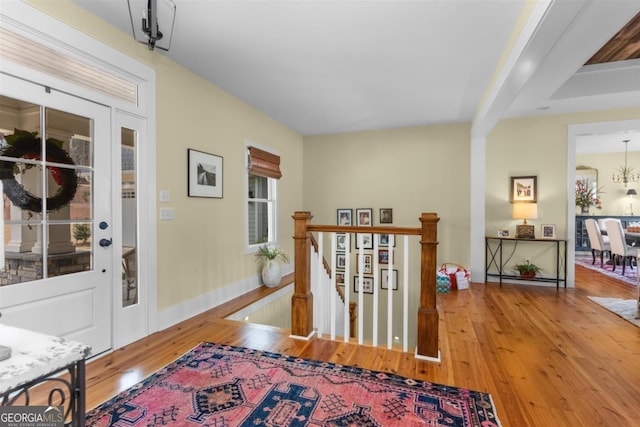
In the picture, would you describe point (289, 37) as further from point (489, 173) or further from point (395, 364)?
point (489, 173)

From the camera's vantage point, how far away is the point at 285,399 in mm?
1857

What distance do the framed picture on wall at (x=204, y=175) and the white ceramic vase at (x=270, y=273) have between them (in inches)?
49.8

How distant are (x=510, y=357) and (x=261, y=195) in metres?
3.65

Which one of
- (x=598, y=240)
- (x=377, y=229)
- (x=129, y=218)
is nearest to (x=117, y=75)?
(x=129, y=218)

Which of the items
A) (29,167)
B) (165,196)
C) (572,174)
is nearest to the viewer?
(29,167)

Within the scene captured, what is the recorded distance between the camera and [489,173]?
488 cm

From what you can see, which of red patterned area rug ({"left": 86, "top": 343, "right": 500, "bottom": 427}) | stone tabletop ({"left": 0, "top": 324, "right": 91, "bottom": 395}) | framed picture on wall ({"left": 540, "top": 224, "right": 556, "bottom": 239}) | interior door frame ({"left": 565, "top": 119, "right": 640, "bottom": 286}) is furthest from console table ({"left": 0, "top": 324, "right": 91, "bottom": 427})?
interior door frame ({"left": 565, "top": 119, "right": 640, "bottom": 286})

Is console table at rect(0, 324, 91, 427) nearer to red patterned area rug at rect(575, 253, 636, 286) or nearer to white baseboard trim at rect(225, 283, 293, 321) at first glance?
white baseboard trim at rect(225, 283, 293, 321)

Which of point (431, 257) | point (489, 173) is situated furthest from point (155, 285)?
point (489, 173)

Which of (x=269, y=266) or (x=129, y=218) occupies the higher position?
(x=129, y=218)

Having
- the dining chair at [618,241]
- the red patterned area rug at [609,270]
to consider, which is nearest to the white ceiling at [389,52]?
the dining chair at [618,241]

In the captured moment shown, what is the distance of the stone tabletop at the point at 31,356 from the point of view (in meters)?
0.77

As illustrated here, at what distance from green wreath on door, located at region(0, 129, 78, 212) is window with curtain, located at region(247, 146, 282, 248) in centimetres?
222

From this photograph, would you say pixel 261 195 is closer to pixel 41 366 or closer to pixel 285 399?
pixel 285 399
